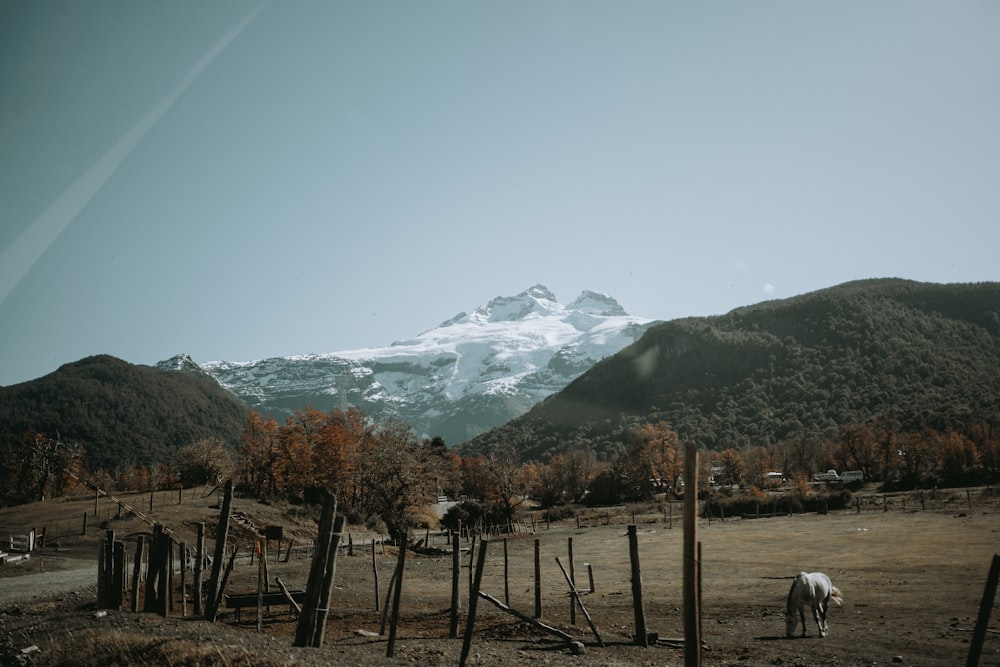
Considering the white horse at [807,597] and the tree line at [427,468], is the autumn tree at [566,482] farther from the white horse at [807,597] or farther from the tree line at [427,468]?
the white horse at [807,597]

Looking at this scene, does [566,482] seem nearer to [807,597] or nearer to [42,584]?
[42,584]

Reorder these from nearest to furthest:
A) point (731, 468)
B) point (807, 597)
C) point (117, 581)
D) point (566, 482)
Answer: point (807, 597), point (117, 581), point (566, 482), point (731, 468)

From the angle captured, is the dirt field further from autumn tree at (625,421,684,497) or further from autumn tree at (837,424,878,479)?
autumn tree at (837,424,878,479)

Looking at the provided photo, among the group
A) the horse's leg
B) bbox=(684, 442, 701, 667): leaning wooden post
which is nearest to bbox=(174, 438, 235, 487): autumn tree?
the horse's leg

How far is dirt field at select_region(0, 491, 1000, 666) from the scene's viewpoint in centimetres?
1625

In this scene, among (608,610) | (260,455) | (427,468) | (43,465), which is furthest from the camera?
(43,465)

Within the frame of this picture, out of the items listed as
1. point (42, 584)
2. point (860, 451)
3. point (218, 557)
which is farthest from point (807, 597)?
point (860, 451)

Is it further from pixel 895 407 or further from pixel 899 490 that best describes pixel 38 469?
pixel 895 407

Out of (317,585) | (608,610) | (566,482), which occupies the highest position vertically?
(317,585)

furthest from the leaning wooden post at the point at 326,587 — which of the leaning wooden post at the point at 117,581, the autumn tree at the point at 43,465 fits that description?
the autumn tree at the point at 43,465

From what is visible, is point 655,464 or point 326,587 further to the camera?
point 655,464

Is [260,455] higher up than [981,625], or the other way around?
[981,625]

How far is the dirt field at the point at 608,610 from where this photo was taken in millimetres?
16250

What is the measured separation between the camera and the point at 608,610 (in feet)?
80.6
